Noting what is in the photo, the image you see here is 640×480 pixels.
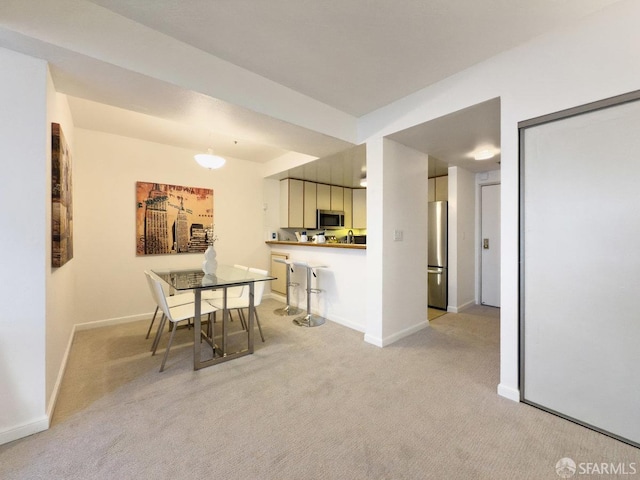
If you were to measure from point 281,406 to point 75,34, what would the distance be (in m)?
2.67

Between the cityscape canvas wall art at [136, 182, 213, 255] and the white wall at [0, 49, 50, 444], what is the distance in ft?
7.21

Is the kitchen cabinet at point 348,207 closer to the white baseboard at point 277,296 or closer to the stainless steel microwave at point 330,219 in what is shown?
the stainless steel microwave at point 330,219

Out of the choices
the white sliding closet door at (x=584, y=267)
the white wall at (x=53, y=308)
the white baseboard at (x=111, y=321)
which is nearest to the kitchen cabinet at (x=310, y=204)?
the white baseboard at (x=111, y=321)

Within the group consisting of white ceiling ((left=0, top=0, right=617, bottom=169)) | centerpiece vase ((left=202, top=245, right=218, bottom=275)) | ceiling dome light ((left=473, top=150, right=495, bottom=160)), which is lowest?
centerpiece vase ((left=202, top=245, right=218, bottom=275))

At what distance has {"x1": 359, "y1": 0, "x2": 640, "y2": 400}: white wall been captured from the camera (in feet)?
4.99

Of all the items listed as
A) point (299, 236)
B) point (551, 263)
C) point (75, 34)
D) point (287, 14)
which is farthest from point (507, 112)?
point (299, 236)

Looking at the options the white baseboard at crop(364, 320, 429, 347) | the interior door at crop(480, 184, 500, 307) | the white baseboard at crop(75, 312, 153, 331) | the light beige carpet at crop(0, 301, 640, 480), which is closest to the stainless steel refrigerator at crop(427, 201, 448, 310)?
the interior door at crop(480, 184, 500, 307)

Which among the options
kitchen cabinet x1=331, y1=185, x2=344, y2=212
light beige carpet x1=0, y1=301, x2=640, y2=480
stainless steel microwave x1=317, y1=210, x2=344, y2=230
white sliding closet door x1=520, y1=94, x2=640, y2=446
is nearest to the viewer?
light beige carpet x1=0, y1=301, x2=640, y2=480

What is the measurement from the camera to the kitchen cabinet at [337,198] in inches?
221

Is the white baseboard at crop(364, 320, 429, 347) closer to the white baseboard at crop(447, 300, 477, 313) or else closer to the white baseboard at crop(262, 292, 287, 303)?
the white baseboard at crop(447, 300, 477, 313)

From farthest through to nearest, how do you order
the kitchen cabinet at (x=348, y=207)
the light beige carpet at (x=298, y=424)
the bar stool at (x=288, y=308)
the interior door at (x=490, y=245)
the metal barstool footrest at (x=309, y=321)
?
the kitchen cabinet at (x=348, y=207), the interior door at (x=490, y=245), the bar stool at (x=288, y=308), the metal barstool footrest at (x=309, y=321), the light beige carpet at (x=298, y=424)

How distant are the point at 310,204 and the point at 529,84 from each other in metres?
3.79

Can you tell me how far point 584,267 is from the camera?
5.42 feet

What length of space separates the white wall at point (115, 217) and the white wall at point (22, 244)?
2.08 metres
